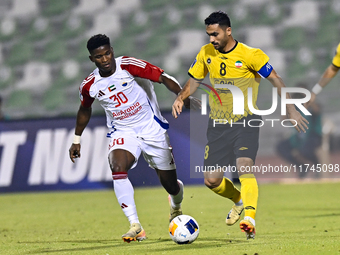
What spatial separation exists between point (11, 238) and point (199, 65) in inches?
112

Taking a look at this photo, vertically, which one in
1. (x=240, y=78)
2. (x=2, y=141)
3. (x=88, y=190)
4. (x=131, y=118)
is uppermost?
(x=240, y=78)

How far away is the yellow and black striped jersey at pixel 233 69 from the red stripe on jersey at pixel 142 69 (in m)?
0.49

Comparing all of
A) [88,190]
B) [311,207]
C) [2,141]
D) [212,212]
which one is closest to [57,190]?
[88,190]

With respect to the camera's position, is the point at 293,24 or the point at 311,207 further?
the point at 293,24

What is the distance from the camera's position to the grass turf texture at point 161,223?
4895 mm

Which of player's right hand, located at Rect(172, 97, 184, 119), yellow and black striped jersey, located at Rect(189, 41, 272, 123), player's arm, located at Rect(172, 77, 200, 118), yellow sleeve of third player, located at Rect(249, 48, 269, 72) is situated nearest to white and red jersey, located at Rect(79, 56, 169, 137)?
player's arm, located at Rect(172, 77, 200, 118)

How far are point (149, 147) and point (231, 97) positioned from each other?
1.04 m

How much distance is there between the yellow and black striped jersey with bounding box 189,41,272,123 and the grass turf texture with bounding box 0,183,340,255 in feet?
3.61

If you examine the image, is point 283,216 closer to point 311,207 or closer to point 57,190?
point 311,207

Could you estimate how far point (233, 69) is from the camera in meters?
5.48

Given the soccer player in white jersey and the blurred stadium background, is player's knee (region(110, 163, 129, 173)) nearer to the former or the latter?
the soccer player in white jersey

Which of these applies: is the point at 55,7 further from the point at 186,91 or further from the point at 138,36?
the point at 186,91

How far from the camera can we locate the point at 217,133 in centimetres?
580

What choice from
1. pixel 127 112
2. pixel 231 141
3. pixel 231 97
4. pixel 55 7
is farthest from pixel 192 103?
pixel 55 7
